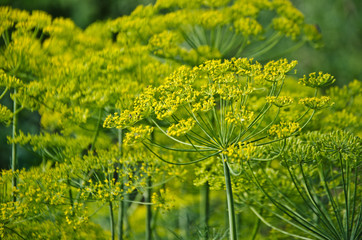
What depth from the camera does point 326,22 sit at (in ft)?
31.3

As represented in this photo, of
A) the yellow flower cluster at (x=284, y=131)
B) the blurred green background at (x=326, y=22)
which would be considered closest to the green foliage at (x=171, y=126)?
the yellow flower cluster at (x=284, y=131)

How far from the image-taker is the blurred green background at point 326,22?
339 inches

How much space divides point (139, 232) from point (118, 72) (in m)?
2.05

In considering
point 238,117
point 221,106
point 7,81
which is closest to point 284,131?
point 238,117

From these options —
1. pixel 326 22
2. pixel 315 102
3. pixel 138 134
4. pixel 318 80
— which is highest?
pixel 326 22

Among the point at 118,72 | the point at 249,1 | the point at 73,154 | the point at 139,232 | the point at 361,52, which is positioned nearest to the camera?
the point at 73,154

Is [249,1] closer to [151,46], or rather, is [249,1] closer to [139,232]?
[151,46]

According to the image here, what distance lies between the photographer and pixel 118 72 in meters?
2.77

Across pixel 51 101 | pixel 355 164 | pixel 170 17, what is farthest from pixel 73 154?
pixel 355 164

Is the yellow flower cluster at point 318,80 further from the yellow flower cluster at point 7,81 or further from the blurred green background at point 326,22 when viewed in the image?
the blurred green background at point 326,22

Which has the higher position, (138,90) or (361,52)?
(361,52)

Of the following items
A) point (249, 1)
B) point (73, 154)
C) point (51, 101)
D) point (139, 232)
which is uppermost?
point (249, 1)

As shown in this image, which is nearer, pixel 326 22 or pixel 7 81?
pixel 7 81

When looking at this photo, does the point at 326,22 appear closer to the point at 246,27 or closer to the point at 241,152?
the point at 246,27
